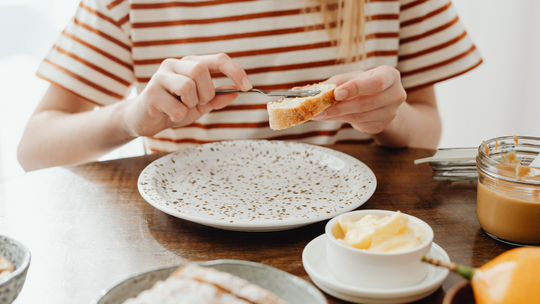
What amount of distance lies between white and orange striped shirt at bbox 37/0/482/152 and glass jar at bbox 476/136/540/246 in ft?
2.77

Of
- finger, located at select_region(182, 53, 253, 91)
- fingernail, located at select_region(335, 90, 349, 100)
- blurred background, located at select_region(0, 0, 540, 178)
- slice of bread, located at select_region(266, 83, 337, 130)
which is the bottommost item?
blurred background, located at select_region(0, 0, 540, 178)

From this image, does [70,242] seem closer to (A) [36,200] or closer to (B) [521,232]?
(A) [36,200]

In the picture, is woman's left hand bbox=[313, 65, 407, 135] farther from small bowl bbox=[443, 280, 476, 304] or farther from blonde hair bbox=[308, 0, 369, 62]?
small bowl bbox=[443, 280, 476, 304]

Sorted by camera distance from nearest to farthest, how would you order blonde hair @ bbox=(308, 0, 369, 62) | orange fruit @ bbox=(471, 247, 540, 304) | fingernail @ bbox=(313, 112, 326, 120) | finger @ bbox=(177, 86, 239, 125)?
orange fruit @ bbox=(471, 247, 540, 304)
fingernail @ bbox=(313, 112, 326, 120)
finger @ bbox=(177, 86, 239, 125)
blonde hair @ bbox=(308, 0, 369, 62)

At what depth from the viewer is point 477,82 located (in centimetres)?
305

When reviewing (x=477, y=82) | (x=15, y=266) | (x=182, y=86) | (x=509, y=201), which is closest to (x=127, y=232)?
(x=15, y=266)

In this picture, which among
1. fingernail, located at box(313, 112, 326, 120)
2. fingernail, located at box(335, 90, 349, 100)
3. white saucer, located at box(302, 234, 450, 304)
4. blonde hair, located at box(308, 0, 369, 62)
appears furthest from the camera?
blonde hair, located at box(308, 0, 369, 62)

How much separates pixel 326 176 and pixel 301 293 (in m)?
0.63

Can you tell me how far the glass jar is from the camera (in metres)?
0.69

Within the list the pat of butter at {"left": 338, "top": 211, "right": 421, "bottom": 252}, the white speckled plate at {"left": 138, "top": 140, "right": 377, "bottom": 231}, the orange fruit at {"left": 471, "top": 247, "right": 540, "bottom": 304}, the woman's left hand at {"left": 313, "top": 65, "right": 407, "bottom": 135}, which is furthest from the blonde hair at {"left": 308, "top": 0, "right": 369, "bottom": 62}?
the orange fruit at {"left": 471, "top": 247, "right": 540, "bottom": 304}

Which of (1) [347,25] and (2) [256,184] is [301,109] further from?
(1) [347,25]

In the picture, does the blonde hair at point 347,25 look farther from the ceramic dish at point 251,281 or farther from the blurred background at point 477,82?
the blurred background at point 477,82

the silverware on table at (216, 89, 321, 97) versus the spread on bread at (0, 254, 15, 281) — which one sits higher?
the silverware on table at (216, 89, 321, 97)

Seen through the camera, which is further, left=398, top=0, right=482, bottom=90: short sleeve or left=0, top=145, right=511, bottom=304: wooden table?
left=398, top=0, right=482, bottom=90: short sleeve
